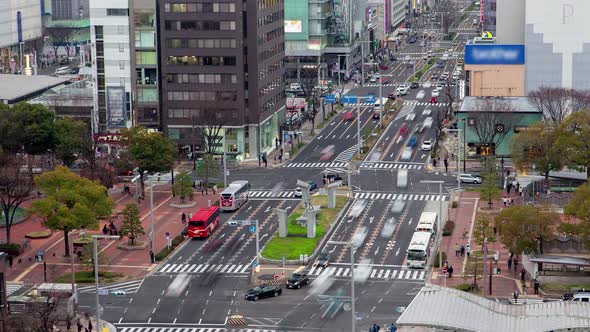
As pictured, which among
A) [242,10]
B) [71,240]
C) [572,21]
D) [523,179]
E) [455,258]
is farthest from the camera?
[572,21]

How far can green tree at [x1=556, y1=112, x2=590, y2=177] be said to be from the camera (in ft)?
443

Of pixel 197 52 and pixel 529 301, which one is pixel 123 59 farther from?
pixel 529 301

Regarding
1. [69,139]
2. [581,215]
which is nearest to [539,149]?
[581,215]

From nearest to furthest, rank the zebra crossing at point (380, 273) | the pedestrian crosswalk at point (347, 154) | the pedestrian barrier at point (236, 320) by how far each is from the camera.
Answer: the pedestrian barrier at point (236, 320) → the zebra crossing at point (380, 273) → the pedestrian crosswalk at point (347, 154)

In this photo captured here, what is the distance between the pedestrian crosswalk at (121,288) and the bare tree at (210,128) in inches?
2113

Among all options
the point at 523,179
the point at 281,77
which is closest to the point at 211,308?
the point at 523,179

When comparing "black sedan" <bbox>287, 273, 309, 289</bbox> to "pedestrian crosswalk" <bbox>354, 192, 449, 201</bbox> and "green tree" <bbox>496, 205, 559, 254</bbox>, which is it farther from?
"pedestrian crosswalk" <bbox>354, 192, 449, 201</bbox>

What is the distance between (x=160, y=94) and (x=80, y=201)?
174ft

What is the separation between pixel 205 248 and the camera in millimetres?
120375

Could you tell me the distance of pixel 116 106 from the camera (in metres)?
170

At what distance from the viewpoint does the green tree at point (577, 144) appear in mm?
134875

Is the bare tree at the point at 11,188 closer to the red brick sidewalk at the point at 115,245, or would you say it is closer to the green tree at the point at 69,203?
the green tree at the point at 69,203

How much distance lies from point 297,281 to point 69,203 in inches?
937

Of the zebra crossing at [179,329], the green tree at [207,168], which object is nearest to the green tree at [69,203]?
the zebra crossing at [179,329]
